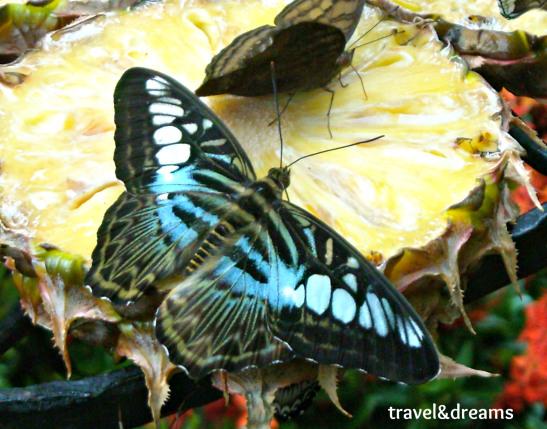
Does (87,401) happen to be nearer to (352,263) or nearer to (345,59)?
(352,263)

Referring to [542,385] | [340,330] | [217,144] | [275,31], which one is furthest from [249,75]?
[542,385]

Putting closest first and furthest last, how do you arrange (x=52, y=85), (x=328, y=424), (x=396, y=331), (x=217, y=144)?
(x=396, y=331) → (x=217, y=144) → (x=52, y=85) → (x=328, y=424)

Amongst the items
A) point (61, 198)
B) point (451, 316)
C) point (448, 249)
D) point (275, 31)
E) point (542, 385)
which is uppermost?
point (275, 31)

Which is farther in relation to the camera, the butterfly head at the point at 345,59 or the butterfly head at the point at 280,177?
the butterfly head at the point at 345,59

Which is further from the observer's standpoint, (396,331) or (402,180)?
(402,180)

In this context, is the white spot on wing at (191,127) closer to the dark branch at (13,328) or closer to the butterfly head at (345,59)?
A: the butterfly head at (345,59)

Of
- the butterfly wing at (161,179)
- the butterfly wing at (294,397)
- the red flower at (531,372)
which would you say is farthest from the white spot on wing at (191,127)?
the red flower at (531,372)

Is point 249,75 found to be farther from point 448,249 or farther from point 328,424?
point 328,424
